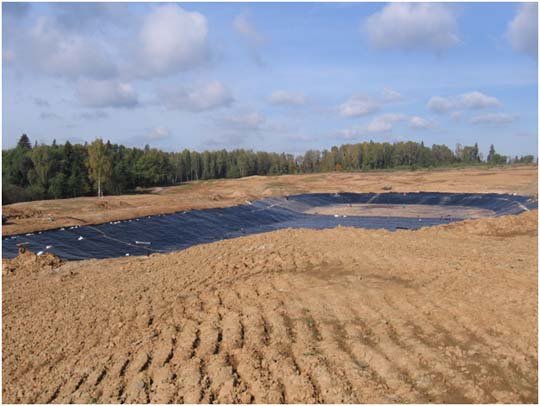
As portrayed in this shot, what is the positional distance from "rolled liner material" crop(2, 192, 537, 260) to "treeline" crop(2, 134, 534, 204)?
19.6m

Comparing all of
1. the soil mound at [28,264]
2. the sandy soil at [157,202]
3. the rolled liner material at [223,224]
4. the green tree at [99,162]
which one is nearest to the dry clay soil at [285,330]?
the soil mound at [28,264]

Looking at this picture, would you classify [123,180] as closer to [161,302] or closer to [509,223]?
[509,223]

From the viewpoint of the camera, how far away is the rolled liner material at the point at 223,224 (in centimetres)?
2070

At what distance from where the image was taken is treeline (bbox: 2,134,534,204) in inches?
1912

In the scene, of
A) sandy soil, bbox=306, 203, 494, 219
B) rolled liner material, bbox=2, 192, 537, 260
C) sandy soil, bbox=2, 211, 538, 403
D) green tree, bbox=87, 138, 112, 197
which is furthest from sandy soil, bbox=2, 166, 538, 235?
sandy soil, bbox=2, 211, 538, 403

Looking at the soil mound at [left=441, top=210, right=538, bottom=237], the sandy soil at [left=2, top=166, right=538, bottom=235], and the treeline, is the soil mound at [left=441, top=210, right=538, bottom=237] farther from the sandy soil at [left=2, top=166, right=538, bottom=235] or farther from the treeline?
the treeline

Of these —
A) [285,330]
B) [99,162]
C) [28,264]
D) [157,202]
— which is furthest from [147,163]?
[285,330]

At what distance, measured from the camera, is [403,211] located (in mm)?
44438

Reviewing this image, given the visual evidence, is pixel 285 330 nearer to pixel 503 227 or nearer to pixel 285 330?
pixel 285 330

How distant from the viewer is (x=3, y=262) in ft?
42.6

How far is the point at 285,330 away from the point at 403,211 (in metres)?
39.4

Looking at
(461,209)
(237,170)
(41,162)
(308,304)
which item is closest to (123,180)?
(41,162)

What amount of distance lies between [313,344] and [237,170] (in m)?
100

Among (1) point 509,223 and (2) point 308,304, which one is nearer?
(2) point 308,304
